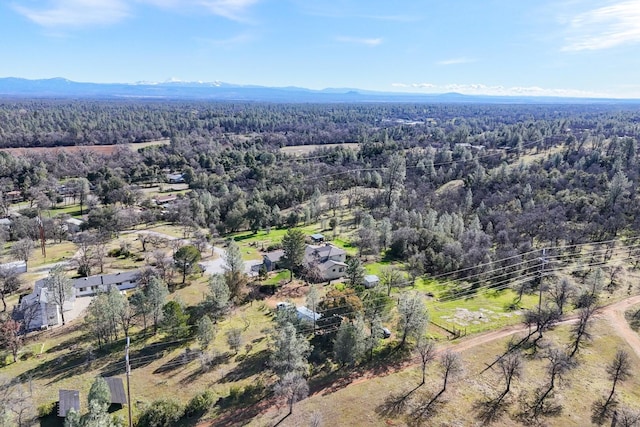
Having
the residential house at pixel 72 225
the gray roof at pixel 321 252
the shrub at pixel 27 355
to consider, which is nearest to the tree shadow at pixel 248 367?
the shrub at pixel 27 355

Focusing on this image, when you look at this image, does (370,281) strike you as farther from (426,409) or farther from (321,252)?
(426,409)

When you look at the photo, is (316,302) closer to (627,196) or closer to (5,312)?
(5,312)

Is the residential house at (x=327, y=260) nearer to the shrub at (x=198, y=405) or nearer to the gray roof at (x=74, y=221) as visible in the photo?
the shrub at (x=198, y=405)

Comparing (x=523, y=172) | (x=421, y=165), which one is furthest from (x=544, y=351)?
(x=421, y=165)

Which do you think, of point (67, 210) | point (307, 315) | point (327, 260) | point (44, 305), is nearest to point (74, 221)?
point (67, 210)

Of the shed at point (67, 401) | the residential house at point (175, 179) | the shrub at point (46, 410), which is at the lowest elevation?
the shrub at point (46, 410)
